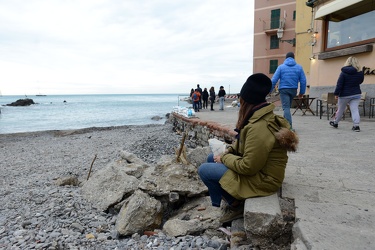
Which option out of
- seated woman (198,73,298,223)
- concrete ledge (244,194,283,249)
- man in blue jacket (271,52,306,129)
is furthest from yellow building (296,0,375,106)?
concrete ledge (244,194,283,249)

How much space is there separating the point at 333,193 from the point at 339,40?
921 cm

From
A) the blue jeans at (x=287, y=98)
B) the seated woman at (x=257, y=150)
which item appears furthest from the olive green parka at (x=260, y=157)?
the blue jeans at (x=287, y=98)

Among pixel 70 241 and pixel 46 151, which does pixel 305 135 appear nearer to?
pixel 70 241

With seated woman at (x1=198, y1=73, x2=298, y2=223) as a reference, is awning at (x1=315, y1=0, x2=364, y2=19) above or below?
above

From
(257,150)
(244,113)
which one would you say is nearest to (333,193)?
(257,150)

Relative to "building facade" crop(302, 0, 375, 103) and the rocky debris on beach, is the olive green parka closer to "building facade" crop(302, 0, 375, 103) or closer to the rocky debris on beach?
the rocky debris on beach

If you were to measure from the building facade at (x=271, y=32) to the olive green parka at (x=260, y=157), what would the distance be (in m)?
28.4

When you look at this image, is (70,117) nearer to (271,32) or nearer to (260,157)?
(271,32)

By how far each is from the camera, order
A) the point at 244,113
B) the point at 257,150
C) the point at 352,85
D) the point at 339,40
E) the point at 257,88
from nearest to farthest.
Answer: the point at 257,150 → the point at 257,88 → the point at 244,113 → the point at 352,85 → the point at 339,40

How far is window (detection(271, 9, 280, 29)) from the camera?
2831 centimetres

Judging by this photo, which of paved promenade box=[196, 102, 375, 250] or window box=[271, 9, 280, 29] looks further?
window box=[271, 9, 280, 29]

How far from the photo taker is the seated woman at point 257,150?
2.22 meters

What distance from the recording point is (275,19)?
28516mm

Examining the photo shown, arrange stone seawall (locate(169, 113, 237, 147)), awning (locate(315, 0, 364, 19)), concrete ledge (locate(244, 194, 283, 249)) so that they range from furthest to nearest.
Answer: awning (locate(315, 0, 364, 19)) < stone seawall (locate(169, 113, 237, 147)) < concrete ledge (locate(244, 194, 283, 249))
